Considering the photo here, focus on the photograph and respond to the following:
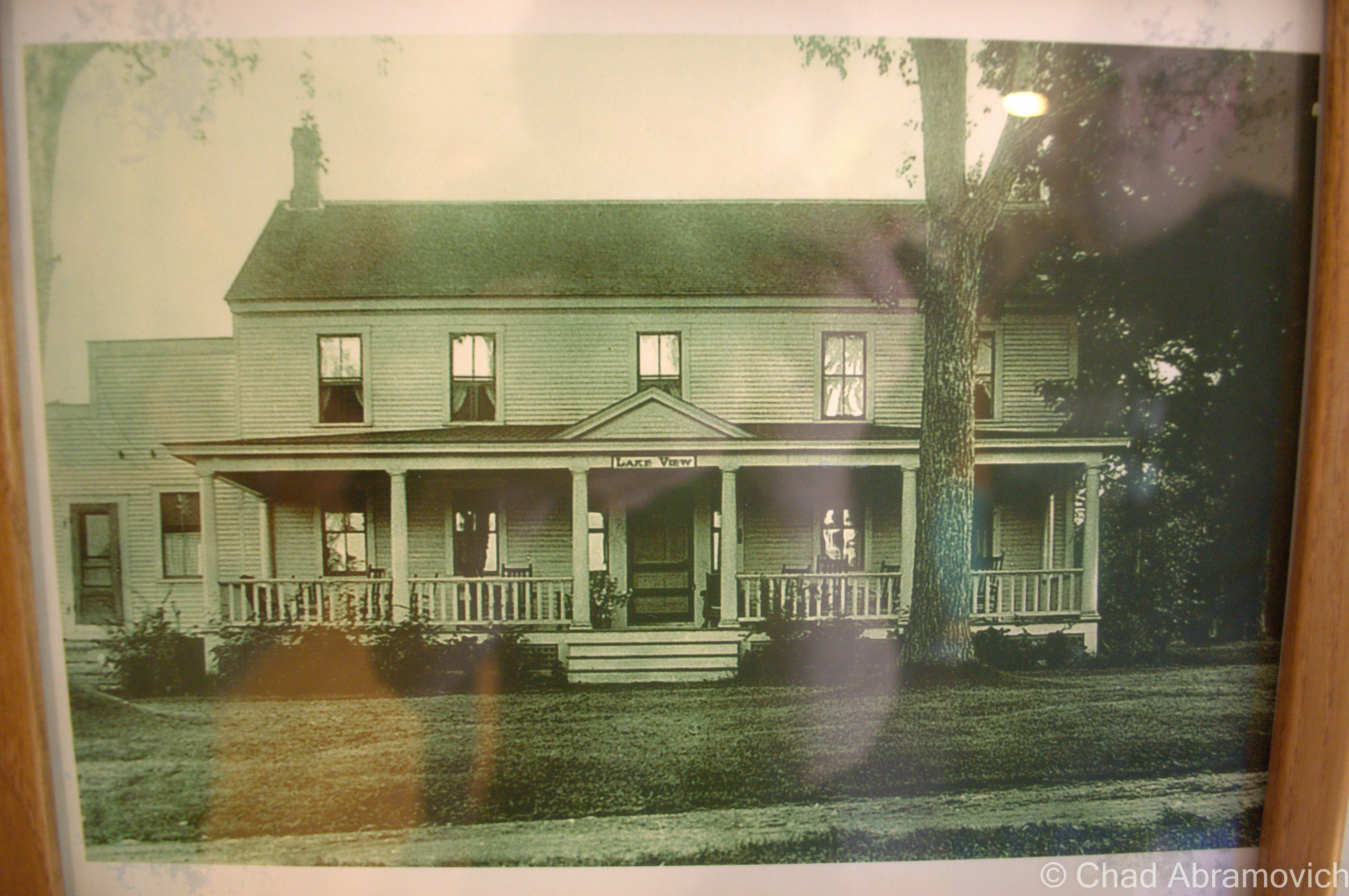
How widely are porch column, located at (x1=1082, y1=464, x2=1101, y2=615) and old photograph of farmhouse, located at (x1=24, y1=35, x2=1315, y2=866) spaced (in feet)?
0.07

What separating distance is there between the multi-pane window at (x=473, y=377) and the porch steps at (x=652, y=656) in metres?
0.91

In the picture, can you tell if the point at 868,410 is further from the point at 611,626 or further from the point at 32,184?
the point at 32,184

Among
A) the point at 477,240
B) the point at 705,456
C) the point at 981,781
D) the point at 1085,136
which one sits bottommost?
the point at 981,781

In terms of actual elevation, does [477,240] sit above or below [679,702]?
above

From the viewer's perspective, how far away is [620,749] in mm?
2291

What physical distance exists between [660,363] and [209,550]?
171 centimetres

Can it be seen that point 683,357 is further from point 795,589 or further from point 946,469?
point 946,469

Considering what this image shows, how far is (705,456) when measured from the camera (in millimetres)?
2332

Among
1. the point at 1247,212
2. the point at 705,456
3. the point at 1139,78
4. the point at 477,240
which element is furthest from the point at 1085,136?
the point at 477,240

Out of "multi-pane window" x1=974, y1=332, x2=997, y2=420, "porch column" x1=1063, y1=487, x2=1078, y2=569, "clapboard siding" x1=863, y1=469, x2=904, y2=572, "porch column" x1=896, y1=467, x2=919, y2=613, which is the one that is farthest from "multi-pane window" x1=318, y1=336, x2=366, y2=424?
"porch column" x1=1063, y1=487, x2=1078, y2=569

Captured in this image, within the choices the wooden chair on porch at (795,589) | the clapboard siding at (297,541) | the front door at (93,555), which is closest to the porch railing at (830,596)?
the wooden chair on porch at (795,589)

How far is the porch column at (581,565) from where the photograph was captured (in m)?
2.28

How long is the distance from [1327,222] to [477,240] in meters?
2.86

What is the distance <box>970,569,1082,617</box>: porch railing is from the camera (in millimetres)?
2271
